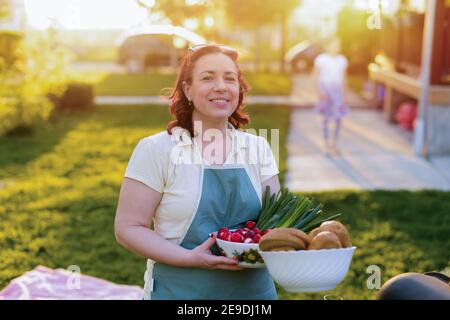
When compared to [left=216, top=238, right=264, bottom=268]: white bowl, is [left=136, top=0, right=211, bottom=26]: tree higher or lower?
higher

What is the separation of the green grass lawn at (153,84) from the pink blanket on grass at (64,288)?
12781mm

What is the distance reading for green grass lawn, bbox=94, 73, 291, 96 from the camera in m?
19.7

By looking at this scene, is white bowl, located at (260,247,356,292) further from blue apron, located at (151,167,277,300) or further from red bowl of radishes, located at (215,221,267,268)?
blue apron, located at (151,167,277,300)

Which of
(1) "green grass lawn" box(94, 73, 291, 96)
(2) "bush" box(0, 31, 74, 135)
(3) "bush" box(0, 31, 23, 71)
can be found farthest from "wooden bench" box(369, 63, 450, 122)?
(3) "bush" box(0, 31, 23, 71)

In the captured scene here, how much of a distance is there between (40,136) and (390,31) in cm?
785

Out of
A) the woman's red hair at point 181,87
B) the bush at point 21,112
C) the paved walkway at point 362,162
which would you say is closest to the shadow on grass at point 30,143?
the bush at point 21,112

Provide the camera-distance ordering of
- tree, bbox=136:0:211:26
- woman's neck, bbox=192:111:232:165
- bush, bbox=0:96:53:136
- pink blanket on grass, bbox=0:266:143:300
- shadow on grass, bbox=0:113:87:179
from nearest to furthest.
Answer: woman's neck, bbox=192:111:232:165
pink blanket on grass, bbox=0:266:143:300
shadow on grass, bbox=0:113:87:179
bush, bbox=0:96:53:136
tree, bbox=136:0:211:26

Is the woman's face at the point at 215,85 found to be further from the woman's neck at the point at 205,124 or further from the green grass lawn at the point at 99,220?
the green grass lawn at the point at 99,220

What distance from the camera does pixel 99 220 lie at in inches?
280

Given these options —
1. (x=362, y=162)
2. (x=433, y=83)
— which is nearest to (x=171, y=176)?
(x=362, y=162)

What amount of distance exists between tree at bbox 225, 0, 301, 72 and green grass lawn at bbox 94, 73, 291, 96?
3.07 metres

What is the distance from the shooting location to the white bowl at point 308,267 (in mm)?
2365
